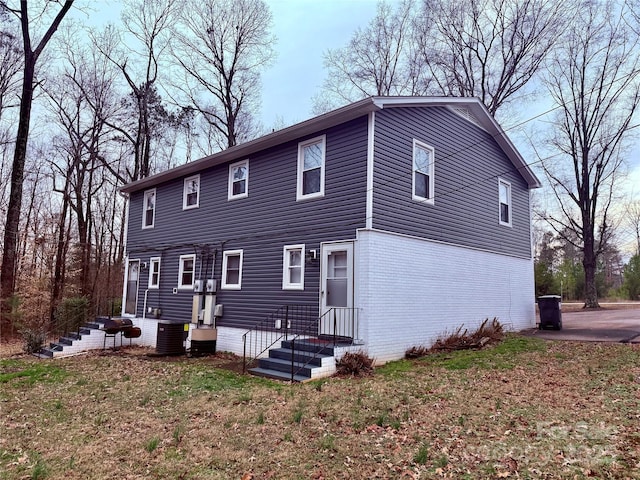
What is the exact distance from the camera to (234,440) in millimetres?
4867

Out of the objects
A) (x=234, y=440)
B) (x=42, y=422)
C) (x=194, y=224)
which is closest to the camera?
(x=234, y=440)

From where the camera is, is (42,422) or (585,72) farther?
(585,72)

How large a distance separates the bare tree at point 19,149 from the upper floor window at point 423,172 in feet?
48.9

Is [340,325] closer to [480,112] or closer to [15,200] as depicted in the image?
[480,112]

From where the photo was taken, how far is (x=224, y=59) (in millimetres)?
23969

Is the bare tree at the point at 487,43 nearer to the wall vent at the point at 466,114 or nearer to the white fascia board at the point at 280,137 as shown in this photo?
the wall vent at the point at 466,114

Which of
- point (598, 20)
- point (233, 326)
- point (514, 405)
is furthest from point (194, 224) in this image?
point (598, 20)

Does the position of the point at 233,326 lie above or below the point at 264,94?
below

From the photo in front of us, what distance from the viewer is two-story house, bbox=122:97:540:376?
368 inches

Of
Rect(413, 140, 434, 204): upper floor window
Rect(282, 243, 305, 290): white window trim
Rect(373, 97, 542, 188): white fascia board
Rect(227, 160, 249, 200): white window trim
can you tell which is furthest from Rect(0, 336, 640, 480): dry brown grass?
Rect(373, 97, 542, 188): white fascia board

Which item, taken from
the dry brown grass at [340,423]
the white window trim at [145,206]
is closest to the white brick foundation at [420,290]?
the dry brown grass at [340,423]

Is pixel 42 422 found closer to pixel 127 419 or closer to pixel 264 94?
pixel 127 419

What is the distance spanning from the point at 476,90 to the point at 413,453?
21422 mm

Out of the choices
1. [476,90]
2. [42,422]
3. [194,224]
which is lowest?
[42,422]
